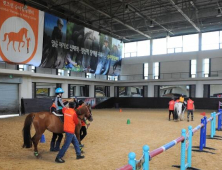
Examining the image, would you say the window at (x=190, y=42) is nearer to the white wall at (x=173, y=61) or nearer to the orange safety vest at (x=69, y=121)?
the white wall at (x=173, y=61)

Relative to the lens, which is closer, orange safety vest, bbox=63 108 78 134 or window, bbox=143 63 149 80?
orange safety vest, bbox=63 108 78 134

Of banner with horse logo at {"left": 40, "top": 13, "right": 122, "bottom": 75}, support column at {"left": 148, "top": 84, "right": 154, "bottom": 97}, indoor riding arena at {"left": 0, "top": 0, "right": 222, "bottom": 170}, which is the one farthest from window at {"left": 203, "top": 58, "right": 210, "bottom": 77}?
banner with horse logo at {"left": 40, "top": 13, "right": 122, "bottom": 75}

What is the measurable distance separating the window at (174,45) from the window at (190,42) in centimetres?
62

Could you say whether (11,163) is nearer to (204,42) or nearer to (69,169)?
(69,169)

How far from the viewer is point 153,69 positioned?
95.0 feet

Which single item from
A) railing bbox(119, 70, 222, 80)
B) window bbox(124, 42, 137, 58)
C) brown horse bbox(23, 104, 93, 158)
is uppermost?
window bbox(124, 42, 137, 58)

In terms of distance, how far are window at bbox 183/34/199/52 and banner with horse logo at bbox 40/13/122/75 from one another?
880 cm

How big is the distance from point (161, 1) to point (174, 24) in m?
6.70

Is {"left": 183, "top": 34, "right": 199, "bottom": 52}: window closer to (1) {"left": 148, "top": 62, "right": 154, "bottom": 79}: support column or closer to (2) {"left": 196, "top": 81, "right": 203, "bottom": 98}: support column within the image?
(2) {"left": 196, "top": 81, "right": 203, "bottom": 98}: support column

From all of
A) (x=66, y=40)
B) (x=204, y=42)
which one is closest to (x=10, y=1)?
(x=66, y=40)

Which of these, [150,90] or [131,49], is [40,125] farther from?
[131,49]

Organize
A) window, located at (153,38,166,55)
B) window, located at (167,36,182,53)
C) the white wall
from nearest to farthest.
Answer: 1. the white wall
2. window, located at (167,36,182,53)
3. window, located at (153,38,166,55)

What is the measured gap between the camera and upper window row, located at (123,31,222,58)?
989 inches

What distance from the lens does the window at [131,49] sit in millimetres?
30819
